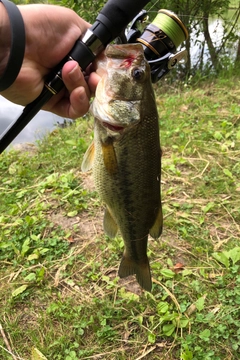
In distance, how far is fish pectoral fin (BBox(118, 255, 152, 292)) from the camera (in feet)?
6.60

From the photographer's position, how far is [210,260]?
2.80 metres

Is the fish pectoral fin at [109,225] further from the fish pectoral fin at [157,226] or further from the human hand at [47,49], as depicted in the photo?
the human hand at [47,49]

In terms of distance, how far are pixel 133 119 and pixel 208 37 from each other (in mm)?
6492

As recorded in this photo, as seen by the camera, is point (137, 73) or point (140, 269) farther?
point (140, 269)

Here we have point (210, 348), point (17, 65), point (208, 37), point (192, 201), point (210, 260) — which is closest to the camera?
point (17, 65)

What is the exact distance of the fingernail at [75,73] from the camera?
1.67 m

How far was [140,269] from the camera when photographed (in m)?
2.02

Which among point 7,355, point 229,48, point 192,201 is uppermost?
point 229,48

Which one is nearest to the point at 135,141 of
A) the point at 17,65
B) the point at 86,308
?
the point at 17,65

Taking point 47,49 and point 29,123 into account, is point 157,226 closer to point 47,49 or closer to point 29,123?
point 47,49

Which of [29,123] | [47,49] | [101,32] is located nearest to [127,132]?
[101,32]

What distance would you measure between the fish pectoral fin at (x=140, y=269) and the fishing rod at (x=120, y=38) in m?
0.97

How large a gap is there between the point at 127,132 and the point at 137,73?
274mm

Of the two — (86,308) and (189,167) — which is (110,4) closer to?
(86,308)
